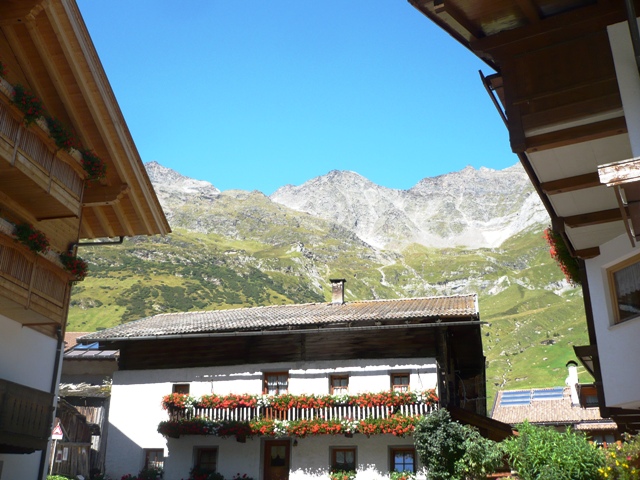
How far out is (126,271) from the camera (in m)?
135

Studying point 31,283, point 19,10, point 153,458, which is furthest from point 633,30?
point 153,458

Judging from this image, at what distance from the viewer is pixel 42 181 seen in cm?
1244

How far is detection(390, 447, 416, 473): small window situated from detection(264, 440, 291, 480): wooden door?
12.7ft

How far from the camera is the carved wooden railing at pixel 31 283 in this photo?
38.6 feet

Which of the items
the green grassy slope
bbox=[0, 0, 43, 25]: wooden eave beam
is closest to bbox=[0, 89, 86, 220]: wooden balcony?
bbox=[0, 0, 43, 25]: wooden eave beam

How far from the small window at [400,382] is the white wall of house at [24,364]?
44.5 feet

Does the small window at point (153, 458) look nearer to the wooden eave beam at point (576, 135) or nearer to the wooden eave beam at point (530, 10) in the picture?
the wooden eave beam at point (576, 135)

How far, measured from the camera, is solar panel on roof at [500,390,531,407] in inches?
1768

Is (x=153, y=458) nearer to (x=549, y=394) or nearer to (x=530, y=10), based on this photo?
(x=530, y=10)

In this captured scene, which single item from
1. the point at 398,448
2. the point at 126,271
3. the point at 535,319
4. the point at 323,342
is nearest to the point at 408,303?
the point at 323,342

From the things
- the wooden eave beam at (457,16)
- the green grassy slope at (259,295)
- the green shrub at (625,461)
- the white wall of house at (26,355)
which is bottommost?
the green shrub at (625,461)

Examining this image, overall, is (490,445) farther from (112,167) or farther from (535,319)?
(535,319)

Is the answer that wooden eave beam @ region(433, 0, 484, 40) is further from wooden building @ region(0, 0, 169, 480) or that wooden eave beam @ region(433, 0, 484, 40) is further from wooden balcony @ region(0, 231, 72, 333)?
wooden balcony @ region(0, 231, 72, 333)

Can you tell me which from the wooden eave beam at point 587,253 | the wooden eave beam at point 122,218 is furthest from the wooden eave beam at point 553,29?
the wooden eave beam at point 122,218
